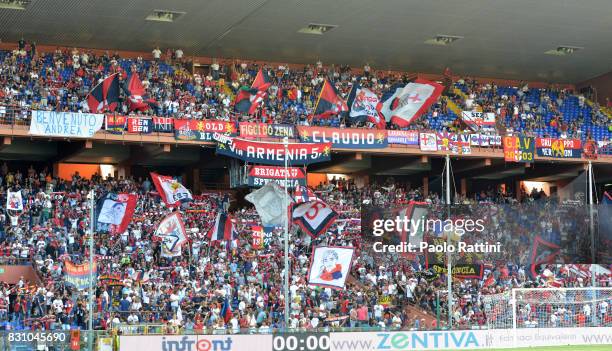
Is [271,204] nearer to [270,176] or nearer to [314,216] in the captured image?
[314,216]

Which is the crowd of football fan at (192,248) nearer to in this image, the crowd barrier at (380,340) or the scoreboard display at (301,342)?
the crowd barrier at (380,340)

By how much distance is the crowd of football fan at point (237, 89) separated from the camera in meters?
44.2

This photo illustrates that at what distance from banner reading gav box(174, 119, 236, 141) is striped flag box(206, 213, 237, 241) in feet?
11.8

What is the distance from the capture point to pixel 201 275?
40.3m

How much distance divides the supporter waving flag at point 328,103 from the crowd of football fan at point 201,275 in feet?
15.6

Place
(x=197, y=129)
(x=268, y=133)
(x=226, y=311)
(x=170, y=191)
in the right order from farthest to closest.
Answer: (x=268, y=133) → (x=197, y=129) → (x=170, y=191) → (x=226, y=311)

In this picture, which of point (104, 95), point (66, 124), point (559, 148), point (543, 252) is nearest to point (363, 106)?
point (559, 148)

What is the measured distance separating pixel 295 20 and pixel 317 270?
12.8m

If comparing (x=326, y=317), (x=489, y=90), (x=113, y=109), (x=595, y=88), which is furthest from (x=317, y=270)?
(x=595, y=88)

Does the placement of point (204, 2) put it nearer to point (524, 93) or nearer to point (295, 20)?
point (295, 20)


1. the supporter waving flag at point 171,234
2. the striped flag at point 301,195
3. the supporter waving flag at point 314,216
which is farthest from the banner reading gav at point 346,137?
the supporter waving flag at point 171,234

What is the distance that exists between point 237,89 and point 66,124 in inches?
409

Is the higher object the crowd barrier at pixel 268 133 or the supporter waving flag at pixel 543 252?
the crowd barrier at pixel 268 133

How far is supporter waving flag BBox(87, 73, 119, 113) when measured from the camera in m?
43.2
